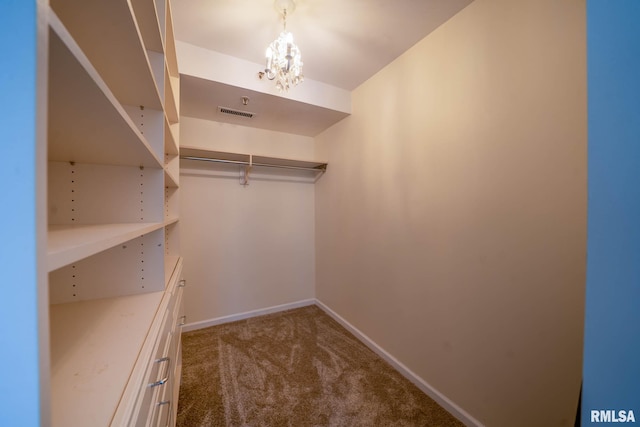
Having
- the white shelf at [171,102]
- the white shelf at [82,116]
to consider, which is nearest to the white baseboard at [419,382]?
the white shelf at [82,116]

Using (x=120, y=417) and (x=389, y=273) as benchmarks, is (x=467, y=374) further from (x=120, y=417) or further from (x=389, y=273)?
(x=120, y=417)

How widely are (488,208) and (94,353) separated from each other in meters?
1.79

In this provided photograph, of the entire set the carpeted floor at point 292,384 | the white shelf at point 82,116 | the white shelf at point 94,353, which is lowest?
the carpeted floor at point 292,384

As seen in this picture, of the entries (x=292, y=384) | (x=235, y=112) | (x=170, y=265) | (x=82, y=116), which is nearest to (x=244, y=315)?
(x=292, y=384)

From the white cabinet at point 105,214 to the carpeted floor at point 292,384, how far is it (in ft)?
2.62

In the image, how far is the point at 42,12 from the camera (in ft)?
0.95

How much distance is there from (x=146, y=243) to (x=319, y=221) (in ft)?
6.93

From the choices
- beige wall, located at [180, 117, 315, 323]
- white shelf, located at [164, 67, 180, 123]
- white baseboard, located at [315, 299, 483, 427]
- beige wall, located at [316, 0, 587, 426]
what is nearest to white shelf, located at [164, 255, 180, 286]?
beige wall, located at [180, 117, 315, 323]

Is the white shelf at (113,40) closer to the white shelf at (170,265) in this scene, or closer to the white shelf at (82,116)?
the white shelf at (82,116)

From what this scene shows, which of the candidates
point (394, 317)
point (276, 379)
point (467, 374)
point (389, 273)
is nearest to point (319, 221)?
point (389, 273)

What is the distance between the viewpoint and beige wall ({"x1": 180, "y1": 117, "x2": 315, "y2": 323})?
244 centimetres

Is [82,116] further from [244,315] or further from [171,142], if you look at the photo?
[244,315]

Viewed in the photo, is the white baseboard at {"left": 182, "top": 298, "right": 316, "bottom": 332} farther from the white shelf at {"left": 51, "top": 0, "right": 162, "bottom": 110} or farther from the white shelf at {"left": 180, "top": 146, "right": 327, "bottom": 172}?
the white shelf at {"left": 51, "top": 0, "right": 162, "bottom": 110}

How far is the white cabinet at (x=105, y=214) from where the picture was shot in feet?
1.54
